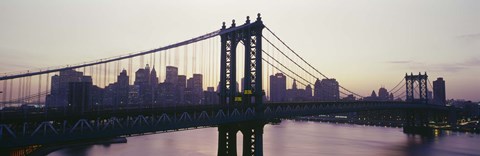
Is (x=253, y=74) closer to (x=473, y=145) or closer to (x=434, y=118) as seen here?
(x=473, y=145)

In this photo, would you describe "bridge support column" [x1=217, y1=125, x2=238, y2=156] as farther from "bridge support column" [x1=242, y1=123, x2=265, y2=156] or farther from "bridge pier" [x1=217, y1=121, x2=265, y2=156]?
"bridge support column" [x1=242, y1=123, x2=265, y2=156]

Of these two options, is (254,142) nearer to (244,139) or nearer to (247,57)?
(244,139)

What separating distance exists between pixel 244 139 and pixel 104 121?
579 inches

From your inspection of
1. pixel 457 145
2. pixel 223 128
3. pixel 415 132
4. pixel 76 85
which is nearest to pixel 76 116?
pixel 223 128

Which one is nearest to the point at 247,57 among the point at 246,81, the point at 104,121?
the point at 246,81

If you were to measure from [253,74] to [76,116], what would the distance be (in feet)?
67.2

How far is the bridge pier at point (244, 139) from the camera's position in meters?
38.0

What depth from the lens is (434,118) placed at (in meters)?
171

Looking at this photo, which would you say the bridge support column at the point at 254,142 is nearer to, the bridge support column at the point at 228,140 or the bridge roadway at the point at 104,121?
the bridge roadway at the point at 104,121

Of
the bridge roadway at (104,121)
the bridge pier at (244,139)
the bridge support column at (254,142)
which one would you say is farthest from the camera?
the bridge pier at (244,139)

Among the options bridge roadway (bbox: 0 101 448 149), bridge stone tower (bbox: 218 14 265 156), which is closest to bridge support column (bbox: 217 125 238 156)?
bridge stone tower (bbox: 218 14 265 156)

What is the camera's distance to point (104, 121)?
1136 inches

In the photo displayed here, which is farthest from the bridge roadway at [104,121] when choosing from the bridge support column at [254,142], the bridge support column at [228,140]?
the bridge support column at [228,140]

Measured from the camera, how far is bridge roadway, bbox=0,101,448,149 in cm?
2095
